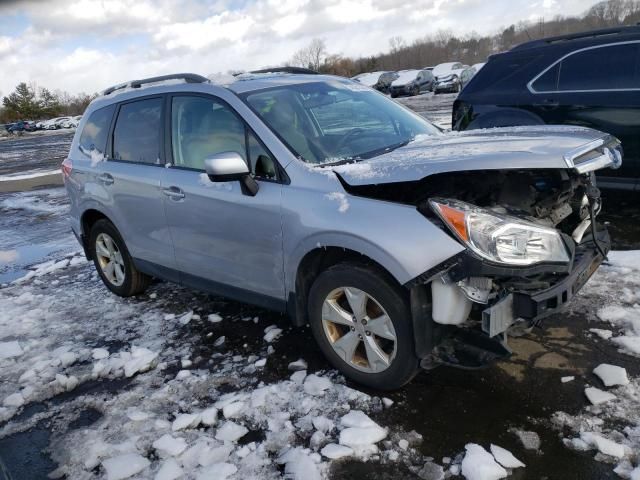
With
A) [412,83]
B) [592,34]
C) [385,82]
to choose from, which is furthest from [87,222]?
[385,82]

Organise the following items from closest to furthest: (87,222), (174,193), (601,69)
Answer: (174,193), (87,222), (601,69)

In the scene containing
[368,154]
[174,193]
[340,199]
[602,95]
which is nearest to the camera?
[340,199]

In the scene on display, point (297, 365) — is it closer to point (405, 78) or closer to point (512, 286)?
point (512, 286)

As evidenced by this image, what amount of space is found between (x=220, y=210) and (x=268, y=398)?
1277 millimetres

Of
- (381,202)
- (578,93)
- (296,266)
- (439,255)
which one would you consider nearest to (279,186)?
(296,266)

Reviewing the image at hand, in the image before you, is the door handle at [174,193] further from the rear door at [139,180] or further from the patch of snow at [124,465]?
the patch of snow at [124,465]

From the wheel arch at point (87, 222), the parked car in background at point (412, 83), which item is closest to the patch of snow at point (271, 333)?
the wheel arch at point (87, 222)

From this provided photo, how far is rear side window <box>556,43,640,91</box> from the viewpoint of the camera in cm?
534

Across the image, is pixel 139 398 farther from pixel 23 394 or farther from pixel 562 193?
pixel 562 193

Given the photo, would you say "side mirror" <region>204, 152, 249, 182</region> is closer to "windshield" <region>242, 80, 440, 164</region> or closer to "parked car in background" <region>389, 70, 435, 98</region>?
"windshield" <region>242, 80, 440, 164</region>

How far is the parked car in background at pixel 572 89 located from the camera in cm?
529

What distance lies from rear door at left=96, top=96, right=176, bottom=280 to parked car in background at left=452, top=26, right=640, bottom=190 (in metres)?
3.74

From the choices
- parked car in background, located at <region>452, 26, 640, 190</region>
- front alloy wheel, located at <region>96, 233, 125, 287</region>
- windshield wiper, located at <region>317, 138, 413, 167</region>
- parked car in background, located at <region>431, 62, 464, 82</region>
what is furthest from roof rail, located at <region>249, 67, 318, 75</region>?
parked car in background, located at <region>431, 62, 464, 82</region>

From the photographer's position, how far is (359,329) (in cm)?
310
